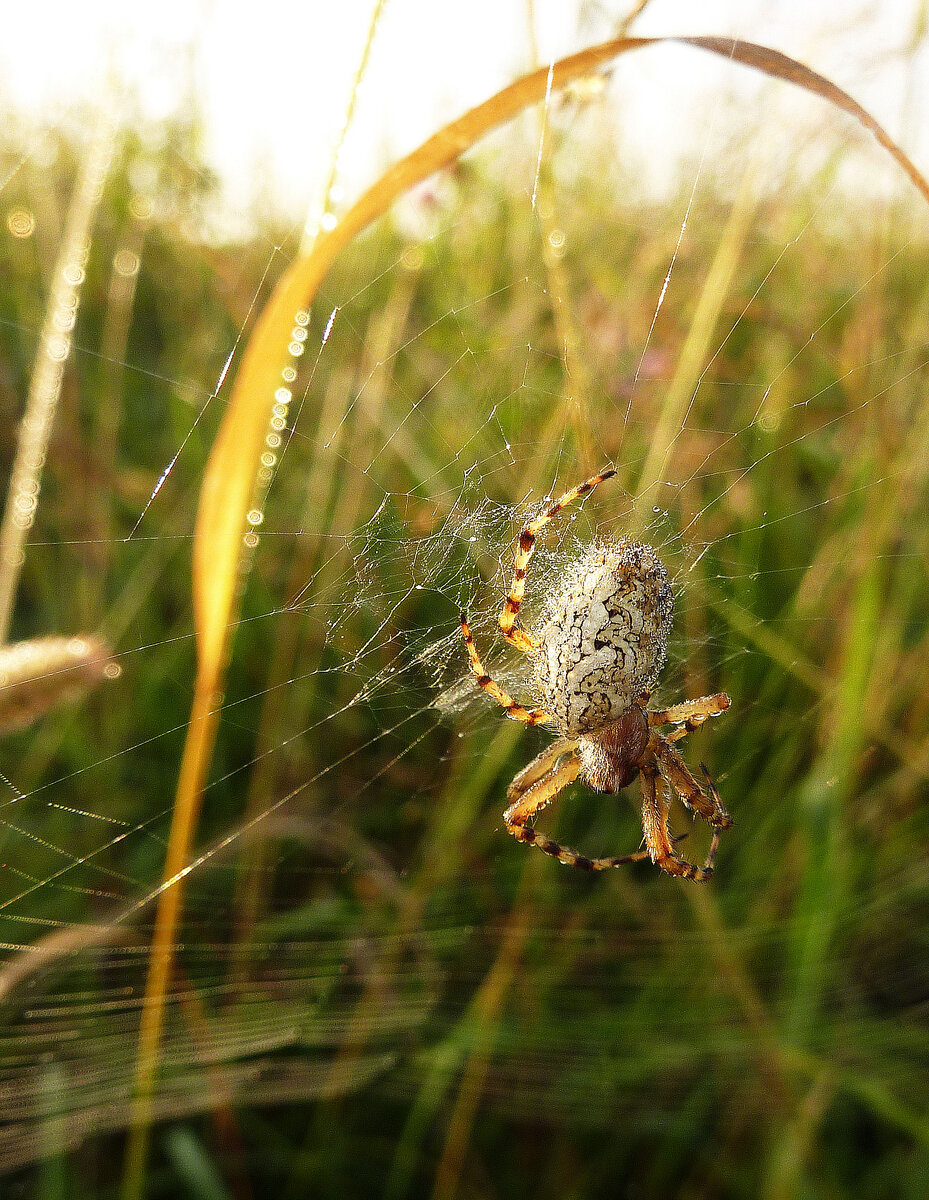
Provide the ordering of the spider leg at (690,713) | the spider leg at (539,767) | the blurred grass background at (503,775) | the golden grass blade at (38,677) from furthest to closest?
the spider leg at (539,767) → the blurred grass background at (503,775) → the spider leg at (690,713) → the golden grass blade at (38,677)

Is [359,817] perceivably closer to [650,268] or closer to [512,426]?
[512,426]

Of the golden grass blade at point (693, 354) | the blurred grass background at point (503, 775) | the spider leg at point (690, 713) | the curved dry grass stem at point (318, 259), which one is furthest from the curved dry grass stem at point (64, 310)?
the spider leg at point (690, 713)

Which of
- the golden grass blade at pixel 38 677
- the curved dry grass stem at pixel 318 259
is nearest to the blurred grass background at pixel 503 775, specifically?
the curved dry grass stem at pixel 318 259

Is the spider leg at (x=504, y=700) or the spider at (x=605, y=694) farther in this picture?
the spider leg at (x=504, y=700)

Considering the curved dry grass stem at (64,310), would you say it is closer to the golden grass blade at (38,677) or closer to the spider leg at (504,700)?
the golden grass blade at (38,677)

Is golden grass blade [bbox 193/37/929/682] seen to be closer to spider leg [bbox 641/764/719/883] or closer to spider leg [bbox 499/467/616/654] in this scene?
spider leg [bbox 499/467/616/654]

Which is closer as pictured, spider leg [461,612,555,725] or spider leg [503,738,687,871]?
spider leg [461,612,555,725]

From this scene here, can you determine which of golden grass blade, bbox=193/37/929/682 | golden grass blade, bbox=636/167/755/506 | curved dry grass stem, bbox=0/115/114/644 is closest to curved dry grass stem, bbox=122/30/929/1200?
golden grass blade, bbox=193/37/929/682

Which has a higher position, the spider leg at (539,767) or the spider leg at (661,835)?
the spider leg at (539,767)

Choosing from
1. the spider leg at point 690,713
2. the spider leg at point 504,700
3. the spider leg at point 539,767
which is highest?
the spider leg at point 504,700

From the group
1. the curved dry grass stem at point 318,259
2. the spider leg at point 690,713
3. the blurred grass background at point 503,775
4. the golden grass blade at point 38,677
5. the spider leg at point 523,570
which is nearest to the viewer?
the curved dry grass stem at point 318,259
